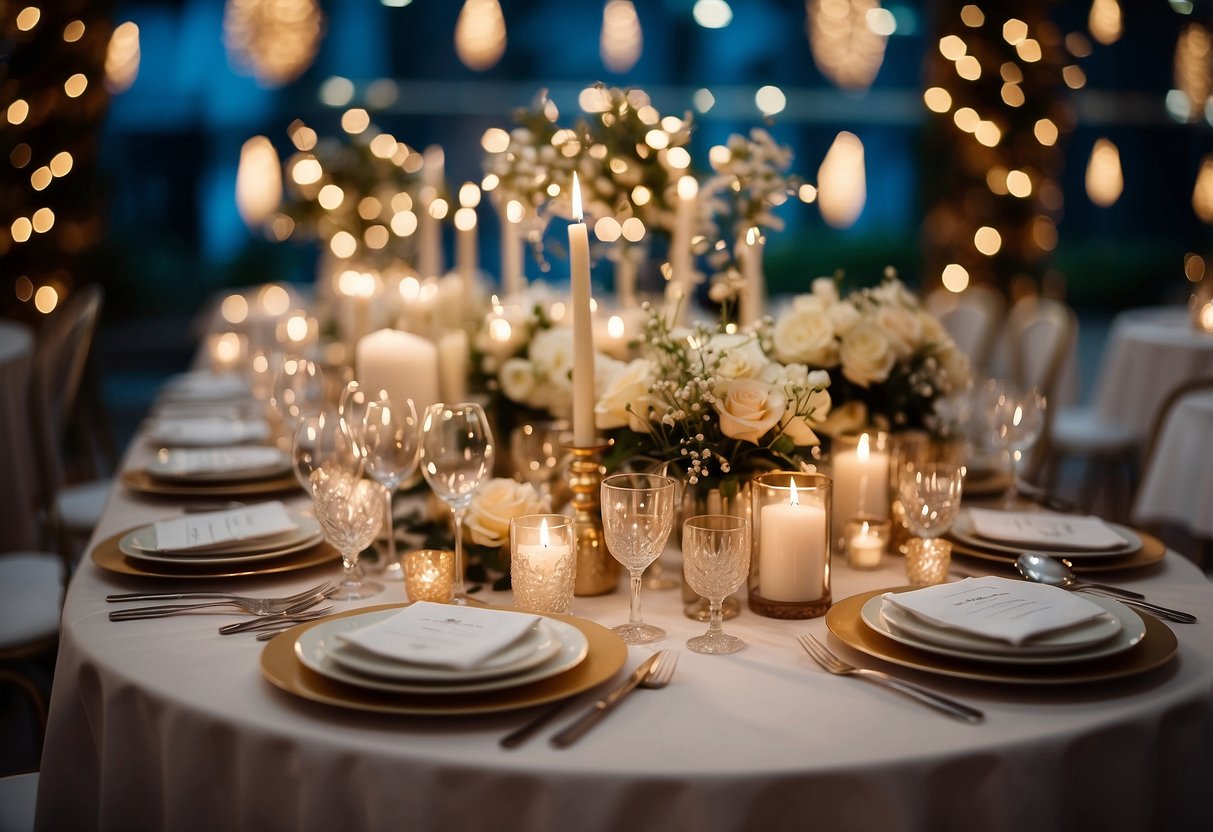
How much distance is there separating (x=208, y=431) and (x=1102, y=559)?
1.97 meters

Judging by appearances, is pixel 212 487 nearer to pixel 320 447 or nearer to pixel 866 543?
pixel 320 447

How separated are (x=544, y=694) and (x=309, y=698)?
0.78ft

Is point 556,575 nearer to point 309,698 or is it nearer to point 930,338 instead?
point 309,698

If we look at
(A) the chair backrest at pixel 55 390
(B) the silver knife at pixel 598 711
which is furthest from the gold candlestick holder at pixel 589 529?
(A) the chair backrest at pixel 55 390

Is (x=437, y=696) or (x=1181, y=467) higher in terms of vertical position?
(x=437, y=696)

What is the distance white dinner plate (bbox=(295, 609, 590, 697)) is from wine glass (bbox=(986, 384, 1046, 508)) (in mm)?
1040

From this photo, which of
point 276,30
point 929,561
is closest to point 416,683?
point 929,561

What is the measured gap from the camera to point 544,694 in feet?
3.74

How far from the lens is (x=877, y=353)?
1750 mm

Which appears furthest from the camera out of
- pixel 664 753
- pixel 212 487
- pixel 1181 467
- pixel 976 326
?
pixel 976 326

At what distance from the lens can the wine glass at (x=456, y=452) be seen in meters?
1.50

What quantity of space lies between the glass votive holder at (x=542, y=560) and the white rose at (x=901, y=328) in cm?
70

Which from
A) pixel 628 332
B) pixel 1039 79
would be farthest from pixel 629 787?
pixel 1039 79

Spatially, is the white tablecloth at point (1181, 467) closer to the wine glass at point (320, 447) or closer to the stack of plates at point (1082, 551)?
the stack of plates at point (1082, 551)
